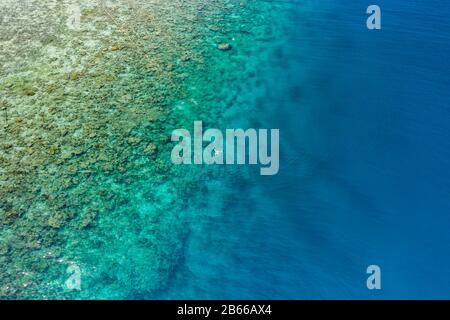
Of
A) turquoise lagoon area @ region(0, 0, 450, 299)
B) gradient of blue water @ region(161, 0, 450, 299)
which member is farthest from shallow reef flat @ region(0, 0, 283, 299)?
gradient of blue water @ region(161, 0, 450, 299)

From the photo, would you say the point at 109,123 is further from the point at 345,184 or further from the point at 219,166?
the point at 345,184

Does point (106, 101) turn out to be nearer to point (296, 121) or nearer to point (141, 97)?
point (141, 97)

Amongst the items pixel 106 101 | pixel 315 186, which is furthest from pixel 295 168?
pixel 106 101

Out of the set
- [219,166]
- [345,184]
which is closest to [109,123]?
[219,166]

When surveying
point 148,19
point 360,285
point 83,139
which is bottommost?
point 360,285

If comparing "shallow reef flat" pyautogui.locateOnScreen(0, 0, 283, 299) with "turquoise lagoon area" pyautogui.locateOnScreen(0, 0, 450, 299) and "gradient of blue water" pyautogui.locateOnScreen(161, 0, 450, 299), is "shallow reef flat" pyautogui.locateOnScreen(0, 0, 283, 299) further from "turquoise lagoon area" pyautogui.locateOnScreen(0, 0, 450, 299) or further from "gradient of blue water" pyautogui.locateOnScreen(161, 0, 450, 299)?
"gradient of blue water" pyautogui.locateOnScreen(161, 0, 450, 299)
